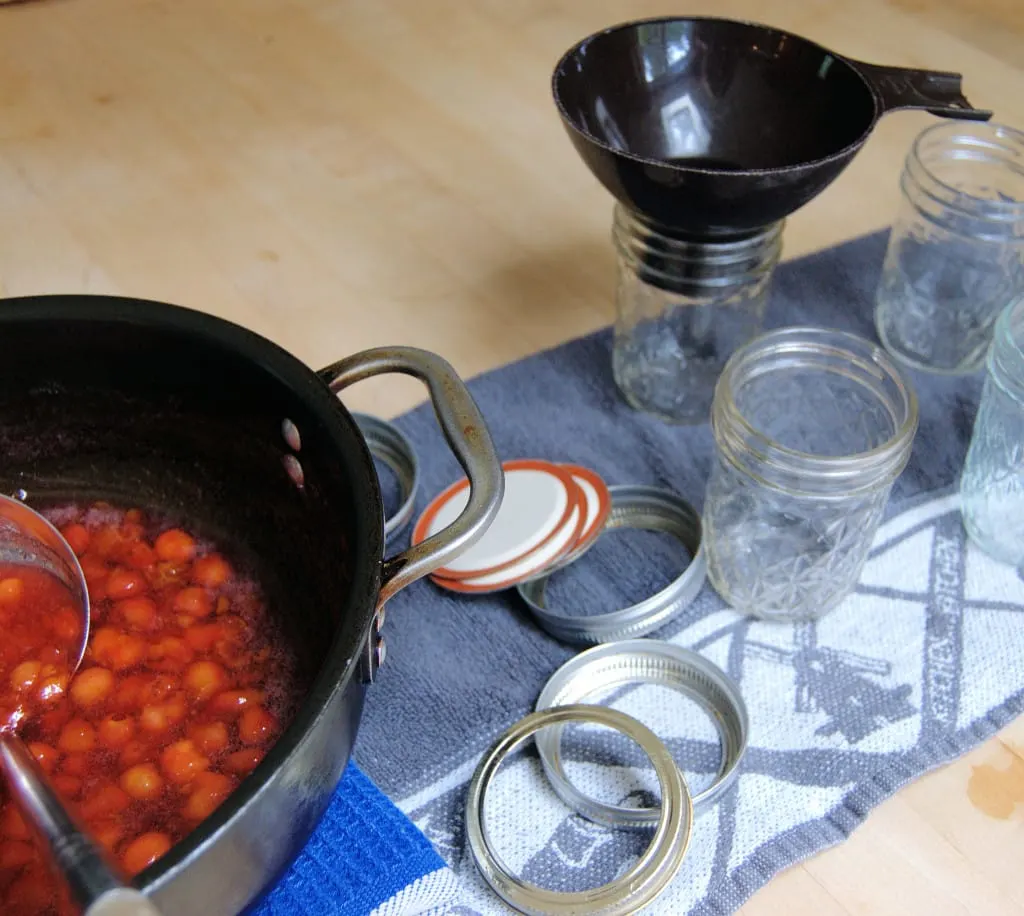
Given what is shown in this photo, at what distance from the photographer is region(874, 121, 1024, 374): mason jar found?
2.81ft

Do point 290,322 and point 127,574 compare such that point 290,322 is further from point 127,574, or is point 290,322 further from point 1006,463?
point 1006,463

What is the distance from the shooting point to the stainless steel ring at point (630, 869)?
55 centimetres

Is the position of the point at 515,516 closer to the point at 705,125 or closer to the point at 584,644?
the point at 584,644

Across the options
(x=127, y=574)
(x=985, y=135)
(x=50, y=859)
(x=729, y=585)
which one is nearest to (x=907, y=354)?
(x=985, y=135)

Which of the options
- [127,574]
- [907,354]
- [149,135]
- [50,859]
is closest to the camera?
[50,859]

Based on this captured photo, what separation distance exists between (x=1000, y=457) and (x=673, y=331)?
268 millimetres

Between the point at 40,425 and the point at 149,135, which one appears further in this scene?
the point at 149,135

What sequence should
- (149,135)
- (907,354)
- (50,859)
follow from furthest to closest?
(149,135) < (907,354) < (50,859)

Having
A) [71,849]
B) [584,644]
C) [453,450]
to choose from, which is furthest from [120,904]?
[584,644]

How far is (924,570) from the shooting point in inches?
29.2

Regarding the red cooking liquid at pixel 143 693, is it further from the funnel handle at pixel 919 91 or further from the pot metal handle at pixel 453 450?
the funnel handle at pixel 919 91

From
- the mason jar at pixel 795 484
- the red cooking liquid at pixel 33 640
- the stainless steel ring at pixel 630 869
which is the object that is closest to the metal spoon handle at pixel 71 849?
the red cooking liquid at pixel 33 640

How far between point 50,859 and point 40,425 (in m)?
0.36

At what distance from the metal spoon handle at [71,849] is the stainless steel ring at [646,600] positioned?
330 mm
